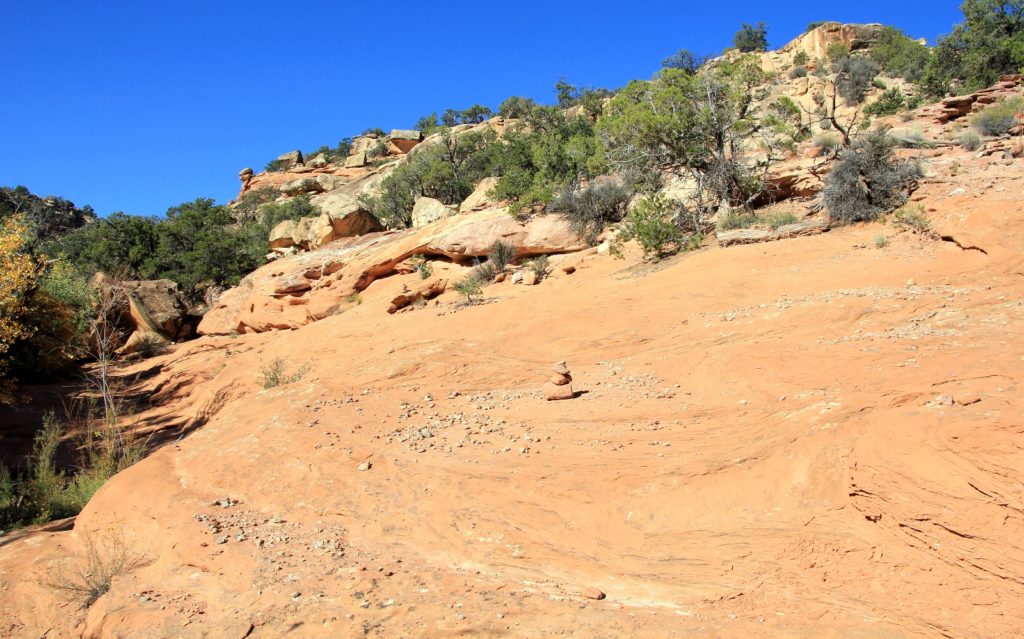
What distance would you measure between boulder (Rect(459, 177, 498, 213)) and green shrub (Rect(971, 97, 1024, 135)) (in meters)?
11.6

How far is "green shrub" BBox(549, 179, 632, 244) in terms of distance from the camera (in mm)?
15227

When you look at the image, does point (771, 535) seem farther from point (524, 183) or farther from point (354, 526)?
point (524, 183)

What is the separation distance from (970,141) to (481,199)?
38.9 feet

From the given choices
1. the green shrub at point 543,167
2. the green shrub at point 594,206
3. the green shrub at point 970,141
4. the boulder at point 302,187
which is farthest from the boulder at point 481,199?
the boulder at point 302,187

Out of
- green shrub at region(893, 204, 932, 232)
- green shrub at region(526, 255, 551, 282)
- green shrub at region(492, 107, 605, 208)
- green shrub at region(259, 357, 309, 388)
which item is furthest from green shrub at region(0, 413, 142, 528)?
green shrub at region(893, 204, 932, 232)

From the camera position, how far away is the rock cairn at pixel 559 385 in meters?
7.35

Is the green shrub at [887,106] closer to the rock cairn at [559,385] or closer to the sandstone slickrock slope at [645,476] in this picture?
the sandstone slickrock slope at [645,476]

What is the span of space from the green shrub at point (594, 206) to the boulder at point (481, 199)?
308cm

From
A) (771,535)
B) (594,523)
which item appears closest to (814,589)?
(771,535)

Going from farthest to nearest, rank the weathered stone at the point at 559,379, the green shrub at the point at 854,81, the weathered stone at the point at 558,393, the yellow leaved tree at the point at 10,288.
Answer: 1. the green shrub at the point at 854,81
2. the yellow leaved tree at the point at 10,288
3. the weathered stone at the point at 559,379
4. the weathered stone at the point at 558,393

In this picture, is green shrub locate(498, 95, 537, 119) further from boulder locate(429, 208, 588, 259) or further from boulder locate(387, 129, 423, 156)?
boulder locate(429, 208, 588, 259)

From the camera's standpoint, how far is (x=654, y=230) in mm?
12258

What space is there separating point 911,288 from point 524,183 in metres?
10.8

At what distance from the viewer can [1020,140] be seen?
11734 millimetres
